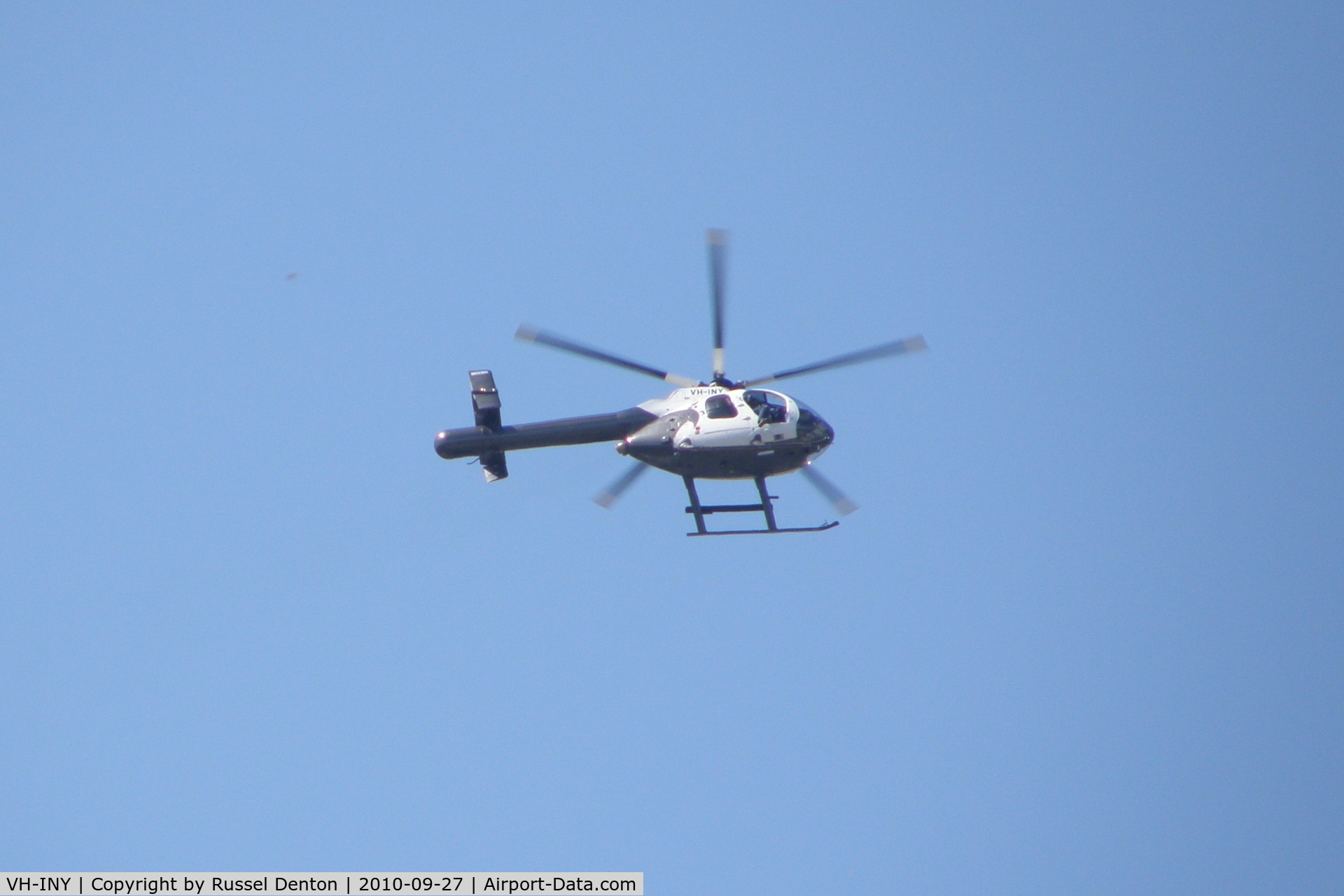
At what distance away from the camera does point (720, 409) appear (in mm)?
17688

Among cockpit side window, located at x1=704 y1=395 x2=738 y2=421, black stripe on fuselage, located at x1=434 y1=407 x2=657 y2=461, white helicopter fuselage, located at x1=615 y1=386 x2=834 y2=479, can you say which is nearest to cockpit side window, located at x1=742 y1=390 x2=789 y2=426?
white helicopter fuselage, located at x1=615 y1=386 x2=834 y2=479

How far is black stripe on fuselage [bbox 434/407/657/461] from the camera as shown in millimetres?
17719

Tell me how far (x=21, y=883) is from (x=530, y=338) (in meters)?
9.42

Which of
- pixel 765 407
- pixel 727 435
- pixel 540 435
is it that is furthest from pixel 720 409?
pixel 540 435

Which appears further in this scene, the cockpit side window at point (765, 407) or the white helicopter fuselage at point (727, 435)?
the cockpit side window at point (765, 407)

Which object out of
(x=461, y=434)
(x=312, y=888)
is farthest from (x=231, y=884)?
(x=461, y=434)

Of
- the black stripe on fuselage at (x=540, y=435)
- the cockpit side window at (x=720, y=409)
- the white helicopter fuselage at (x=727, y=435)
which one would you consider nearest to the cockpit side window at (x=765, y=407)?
the white helicopter fuselage at (x=727, y=435)

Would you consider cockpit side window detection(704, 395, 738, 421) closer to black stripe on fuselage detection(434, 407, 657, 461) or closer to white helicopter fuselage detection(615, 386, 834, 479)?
white helicopter fuselage detection(615, 386, 834, 479)

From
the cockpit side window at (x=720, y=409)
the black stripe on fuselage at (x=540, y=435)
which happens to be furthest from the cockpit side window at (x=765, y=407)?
the black stripe on fuselage at (x=540, y=435)

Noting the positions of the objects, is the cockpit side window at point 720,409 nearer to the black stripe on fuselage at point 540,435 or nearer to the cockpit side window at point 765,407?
the cockpit side window at point 765,407

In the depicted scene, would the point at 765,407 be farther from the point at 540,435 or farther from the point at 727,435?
the point at 540,435

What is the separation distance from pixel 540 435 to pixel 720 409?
7.39ft

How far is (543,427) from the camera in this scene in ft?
58.5

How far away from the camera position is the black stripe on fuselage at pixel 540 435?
17719 mm
